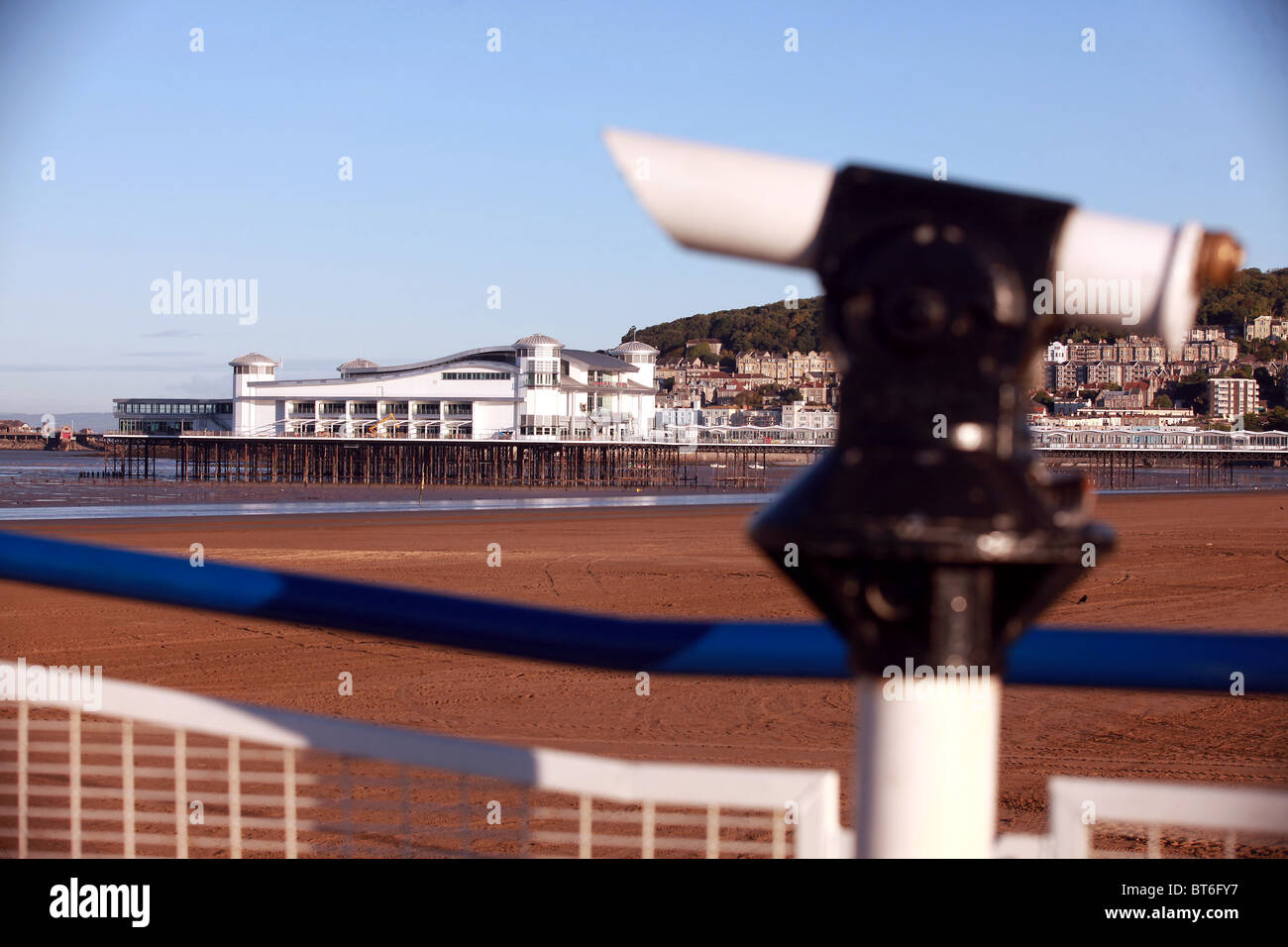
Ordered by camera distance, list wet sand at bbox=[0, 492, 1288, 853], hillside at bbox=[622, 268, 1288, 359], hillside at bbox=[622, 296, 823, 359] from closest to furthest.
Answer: wet sand at bbox=[0, 492, 1288, 853], hillside at bbox=[622, 268, 1288, 359], hillside at bbox=[622, 296, 823, 359]

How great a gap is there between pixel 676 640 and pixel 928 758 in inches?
14.4

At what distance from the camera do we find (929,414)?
719mm

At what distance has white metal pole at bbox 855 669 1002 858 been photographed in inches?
29.6

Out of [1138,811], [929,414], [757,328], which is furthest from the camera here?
[757,328]

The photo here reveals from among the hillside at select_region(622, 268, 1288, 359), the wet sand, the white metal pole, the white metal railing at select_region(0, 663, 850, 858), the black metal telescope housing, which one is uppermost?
the hillside at select_region(622, 268, 1288, 359)

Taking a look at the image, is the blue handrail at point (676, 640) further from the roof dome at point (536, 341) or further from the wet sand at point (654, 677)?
the roof dome at point (536, 341)

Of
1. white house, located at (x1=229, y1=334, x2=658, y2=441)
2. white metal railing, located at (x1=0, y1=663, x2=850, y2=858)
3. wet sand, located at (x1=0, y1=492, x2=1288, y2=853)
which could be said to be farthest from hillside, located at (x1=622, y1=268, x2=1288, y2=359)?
white metal railing, located at (x1=0, y1=663, x2=850, y2=858)

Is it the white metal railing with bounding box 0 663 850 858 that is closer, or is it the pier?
the white metal railing with bounding box 0 663 850 858

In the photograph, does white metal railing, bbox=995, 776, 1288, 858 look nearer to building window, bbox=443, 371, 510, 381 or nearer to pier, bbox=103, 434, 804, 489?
pier, bbox=103, 434, 804, 489

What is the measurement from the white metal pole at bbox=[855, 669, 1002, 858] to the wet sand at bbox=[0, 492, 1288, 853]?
0.60 ft

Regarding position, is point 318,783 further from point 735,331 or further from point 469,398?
point 735,331

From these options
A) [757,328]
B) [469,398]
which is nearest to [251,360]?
[469,398]

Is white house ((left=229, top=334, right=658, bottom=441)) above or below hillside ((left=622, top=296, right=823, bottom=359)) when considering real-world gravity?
below

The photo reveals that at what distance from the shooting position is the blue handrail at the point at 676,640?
995 millimetres
